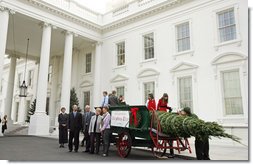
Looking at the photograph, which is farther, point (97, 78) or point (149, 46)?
point (97, 78)

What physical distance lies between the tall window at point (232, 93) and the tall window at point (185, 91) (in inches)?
84.8

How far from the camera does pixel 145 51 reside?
17406 mm

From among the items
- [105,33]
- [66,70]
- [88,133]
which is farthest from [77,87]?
[88,133]

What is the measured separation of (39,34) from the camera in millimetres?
20328

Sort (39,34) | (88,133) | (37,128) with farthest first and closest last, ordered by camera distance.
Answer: (39,34), (37,128), (88,133)

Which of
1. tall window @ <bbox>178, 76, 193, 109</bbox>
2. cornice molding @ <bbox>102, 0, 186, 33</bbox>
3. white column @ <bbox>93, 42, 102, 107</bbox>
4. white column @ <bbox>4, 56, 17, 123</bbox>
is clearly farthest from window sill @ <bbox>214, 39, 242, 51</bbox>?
white column @ <bbox>4, 56, 17, 123</bbox>

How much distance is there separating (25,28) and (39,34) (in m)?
1.45

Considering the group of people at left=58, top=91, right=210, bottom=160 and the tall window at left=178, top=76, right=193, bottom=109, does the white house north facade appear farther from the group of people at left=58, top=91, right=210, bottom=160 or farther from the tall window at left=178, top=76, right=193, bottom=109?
the group of people at left=58, top=91, right=210, bottom=160

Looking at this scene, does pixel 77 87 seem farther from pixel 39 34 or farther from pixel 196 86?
pixel 196 86

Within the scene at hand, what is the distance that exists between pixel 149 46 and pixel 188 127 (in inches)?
456

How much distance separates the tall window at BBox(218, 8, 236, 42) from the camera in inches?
520

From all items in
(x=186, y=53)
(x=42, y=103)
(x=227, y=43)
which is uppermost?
(x=227, y=43)

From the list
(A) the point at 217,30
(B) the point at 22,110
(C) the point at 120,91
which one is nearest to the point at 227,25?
(A) the point at 217,30

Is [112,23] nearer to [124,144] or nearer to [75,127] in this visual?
[75,127]
